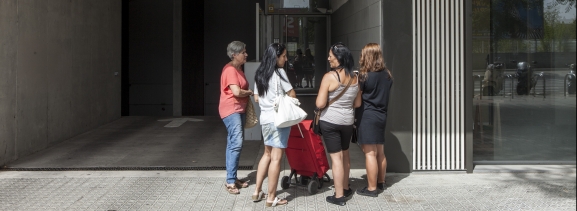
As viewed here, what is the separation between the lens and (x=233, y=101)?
21.3 feet

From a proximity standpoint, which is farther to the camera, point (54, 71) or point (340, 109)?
point (54, 71)

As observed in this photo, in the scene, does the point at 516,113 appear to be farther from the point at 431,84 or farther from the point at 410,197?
the point at 410,197

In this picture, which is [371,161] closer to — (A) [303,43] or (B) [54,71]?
A: (B) [54,71]

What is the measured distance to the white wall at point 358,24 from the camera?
7941mm

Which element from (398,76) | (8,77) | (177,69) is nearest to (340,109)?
(398,76)

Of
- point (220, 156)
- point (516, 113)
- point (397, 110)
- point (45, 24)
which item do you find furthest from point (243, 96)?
point (45, 24)

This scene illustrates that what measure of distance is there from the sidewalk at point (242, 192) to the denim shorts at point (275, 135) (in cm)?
61

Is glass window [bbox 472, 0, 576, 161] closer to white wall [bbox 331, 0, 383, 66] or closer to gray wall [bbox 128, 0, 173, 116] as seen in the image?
white wall [bbox 331, 0, 383, 66]

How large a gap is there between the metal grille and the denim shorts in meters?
2.07

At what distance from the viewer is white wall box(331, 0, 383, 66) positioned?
26.1ft

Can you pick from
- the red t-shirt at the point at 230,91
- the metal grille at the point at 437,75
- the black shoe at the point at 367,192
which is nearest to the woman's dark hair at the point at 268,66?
the red t-shirt at the point at 230,91

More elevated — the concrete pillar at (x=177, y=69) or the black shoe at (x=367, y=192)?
the concrete pillar at (x=177, y=69)

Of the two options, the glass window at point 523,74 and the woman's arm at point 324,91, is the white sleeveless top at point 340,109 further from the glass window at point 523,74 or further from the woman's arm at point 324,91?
the glass window at point 523,74

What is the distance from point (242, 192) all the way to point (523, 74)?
365cm
